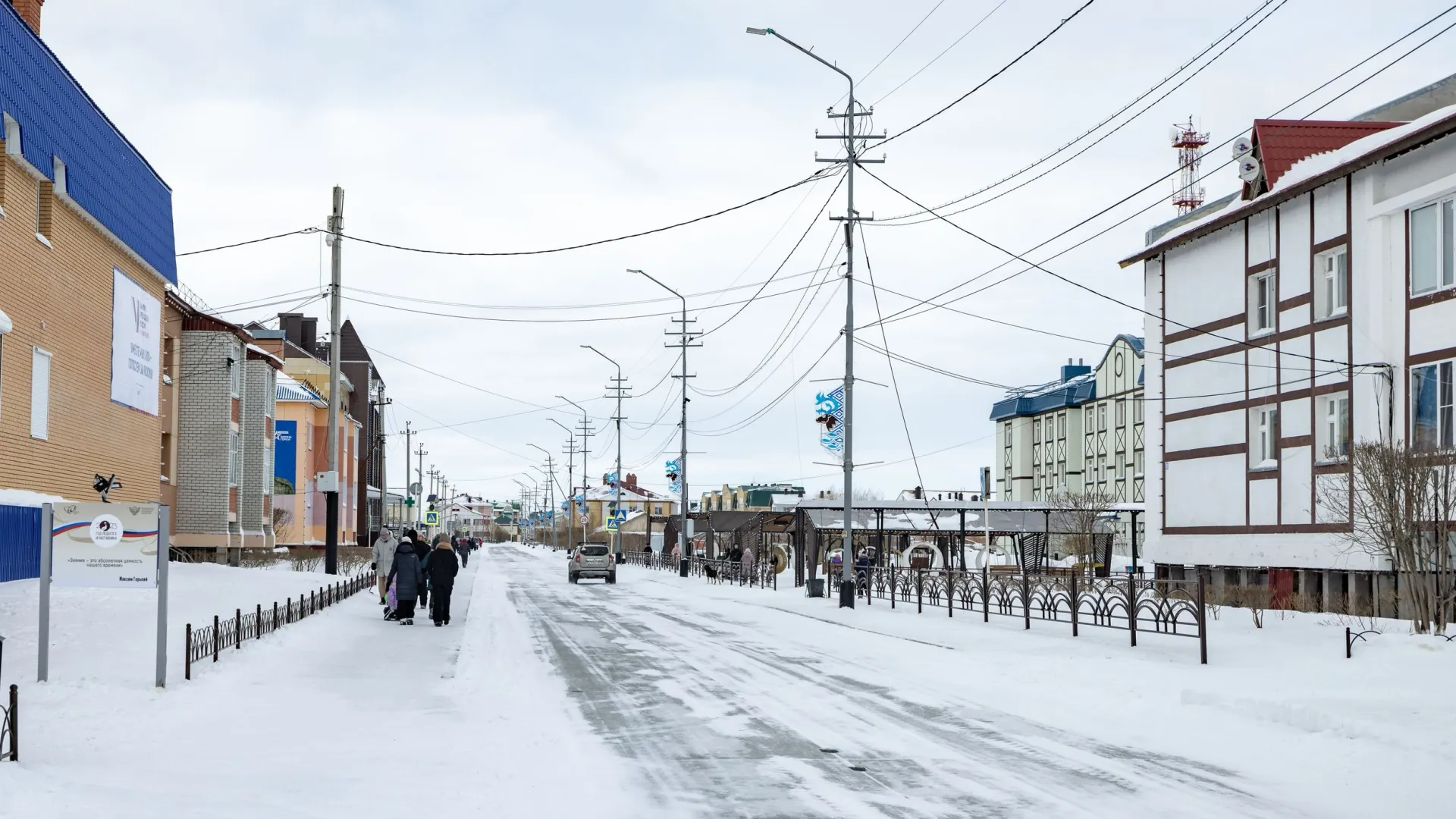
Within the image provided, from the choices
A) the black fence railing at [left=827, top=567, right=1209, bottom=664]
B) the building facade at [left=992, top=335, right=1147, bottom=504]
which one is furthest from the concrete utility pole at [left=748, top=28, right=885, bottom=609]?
the building facade at [left=992, top=335, right=1147, bottom=504]

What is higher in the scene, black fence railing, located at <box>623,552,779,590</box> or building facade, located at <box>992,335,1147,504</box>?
building facade, located at <box>992,335,1147,504</box>

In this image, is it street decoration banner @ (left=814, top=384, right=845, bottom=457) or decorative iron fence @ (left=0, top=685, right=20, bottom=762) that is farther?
street decoration banner @ (left=814, top=384, right=845, bottom=457)

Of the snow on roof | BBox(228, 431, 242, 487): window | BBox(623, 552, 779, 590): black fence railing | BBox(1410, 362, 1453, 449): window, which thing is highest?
the snow on roof

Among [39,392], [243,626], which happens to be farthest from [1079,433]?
[243,626]

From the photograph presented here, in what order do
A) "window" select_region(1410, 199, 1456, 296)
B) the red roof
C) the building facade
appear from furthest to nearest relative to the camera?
the building facade
the red roof
"window" select_region(1410, 199, 1456, 296)

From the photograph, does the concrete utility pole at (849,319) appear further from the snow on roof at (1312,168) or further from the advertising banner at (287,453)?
the advertising banner at (287,453)

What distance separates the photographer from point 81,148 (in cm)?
2859

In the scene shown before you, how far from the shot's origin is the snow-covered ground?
8.59 metres

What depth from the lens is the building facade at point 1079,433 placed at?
71.9 metres

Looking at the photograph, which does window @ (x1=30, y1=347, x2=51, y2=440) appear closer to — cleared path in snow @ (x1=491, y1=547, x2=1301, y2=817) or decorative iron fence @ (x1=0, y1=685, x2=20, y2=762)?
cleared path in snow @ (x1=491, y1=547, x2=1301, y2=817)

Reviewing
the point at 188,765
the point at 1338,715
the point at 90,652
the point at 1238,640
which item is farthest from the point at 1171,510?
the point at 188,765

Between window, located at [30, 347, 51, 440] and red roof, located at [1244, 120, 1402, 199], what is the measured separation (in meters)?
27.9

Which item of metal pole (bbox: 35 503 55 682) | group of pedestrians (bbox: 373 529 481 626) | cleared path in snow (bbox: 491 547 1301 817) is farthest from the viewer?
group of pedestrians (bbox: 373 529 481 626)

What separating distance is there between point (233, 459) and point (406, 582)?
2551 centimetres
